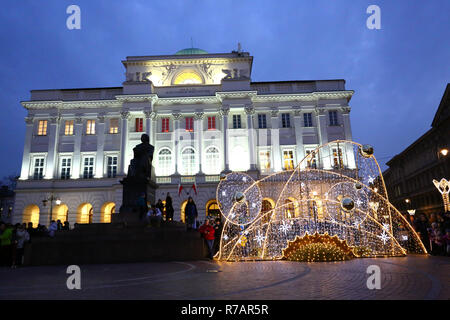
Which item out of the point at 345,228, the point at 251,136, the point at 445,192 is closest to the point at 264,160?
the point at 251,136

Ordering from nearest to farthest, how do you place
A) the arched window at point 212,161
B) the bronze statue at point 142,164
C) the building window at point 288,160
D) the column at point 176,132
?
the bronze statue at point 142,164, the column at point 176,132, the arched window at point 212,161, the building window at point 288,160

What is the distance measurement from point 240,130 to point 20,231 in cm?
2626

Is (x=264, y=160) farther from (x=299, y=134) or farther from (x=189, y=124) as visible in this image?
(x=189, y=124)

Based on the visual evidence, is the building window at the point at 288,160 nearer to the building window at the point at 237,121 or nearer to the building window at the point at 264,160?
the building window at the point at 264,160

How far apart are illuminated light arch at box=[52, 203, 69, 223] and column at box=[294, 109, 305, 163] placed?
86.4 feet

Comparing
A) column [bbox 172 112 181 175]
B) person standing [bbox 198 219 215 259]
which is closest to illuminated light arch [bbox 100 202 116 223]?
column [bbox 172 112 181 175]

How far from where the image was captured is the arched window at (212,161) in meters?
36.0

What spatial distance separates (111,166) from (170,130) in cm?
776

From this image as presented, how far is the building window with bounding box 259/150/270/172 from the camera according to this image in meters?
36.1

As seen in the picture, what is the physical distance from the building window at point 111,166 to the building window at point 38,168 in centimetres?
724

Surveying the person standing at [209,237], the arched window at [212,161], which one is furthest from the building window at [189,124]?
the person standing at [209,237]

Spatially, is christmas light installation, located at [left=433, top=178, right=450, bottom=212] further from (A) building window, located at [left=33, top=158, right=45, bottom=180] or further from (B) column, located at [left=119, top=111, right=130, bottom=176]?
(A) building window, located at [left=33, top=158, right=45, bottom=180]

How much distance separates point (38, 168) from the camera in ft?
119

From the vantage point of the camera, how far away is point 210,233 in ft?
48.2
